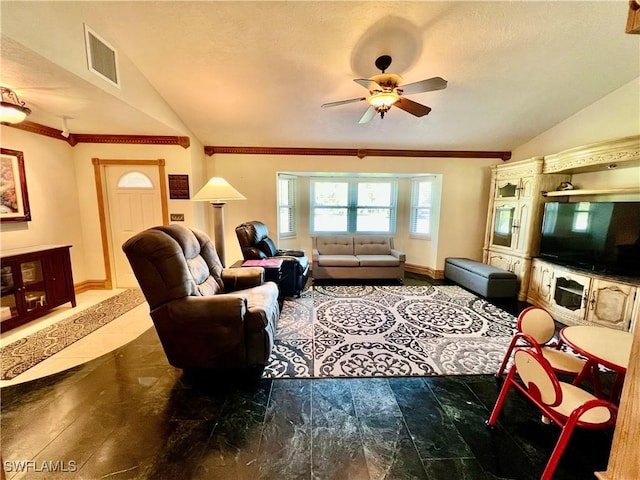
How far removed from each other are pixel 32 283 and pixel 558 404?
190 inches

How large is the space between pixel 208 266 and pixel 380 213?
3958mm

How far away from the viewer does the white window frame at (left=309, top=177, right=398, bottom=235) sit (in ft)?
18.0

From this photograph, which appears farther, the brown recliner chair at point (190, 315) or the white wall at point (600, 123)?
the white wall at point (600, 123)

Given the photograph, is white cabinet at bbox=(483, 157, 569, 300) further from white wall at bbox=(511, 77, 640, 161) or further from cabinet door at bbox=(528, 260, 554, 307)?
white wall at bbox=(511, 77, 640, 161)

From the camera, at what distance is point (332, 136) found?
4324mm

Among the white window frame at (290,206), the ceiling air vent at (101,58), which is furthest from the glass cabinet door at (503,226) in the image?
the ceiling air vent at (101,58)

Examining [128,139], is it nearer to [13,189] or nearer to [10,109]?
[13,189]

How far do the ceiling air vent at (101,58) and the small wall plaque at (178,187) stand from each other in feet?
5.10

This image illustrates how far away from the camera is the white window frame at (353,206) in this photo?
216 inches

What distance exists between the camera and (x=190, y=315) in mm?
1933

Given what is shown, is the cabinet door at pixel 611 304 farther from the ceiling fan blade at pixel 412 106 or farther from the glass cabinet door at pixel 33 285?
the glass cabinet door at pixel 33 285

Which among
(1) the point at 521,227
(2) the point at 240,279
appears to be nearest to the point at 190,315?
(2) the point at 240,279

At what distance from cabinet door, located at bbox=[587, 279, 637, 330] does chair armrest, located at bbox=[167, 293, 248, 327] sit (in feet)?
12.2

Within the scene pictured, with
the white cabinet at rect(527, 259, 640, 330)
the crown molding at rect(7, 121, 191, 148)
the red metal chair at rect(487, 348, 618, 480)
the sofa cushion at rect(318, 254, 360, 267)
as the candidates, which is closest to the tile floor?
the crown molding at rect(7, 121, 191, 148)
